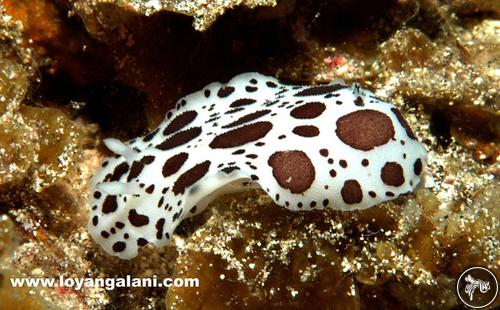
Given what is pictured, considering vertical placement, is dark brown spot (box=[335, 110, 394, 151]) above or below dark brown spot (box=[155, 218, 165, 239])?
above

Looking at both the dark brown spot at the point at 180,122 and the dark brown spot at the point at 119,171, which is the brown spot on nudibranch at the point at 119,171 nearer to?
the dark brown spot at the point at 119,171

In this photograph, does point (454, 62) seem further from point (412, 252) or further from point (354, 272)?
point (354, 272)

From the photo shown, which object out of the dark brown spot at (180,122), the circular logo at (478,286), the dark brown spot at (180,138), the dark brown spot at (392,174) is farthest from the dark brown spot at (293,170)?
the circular logo at (478,286)

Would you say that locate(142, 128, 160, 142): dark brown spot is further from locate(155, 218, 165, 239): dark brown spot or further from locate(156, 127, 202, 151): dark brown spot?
locate(155, 218, 165, 239): dark brown spot

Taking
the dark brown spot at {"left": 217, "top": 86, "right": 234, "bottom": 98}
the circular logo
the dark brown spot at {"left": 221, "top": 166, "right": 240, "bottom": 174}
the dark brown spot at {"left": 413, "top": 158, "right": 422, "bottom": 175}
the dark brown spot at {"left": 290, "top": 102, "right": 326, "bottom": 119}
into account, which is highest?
the dark brown spot at {"left": 217, "top": 86, "right": 234, "bottom": 98}

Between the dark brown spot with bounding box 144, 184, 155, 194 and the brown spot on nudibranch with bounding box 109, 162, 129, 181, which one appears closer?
the dark brown spot with bounding box 144, 184, 155, 194

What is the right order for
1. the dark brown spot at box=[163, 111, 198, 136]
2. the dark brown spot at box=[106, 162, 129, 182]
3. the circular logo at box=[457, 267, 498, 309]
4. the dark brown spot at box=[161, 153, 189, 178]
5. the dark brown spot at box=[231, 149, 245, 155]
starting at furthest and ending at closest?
the dark brown spot at box=[163, 111, 198, 136] < the dark brown spot at box=[106, 162, 129, 182] < the dark brown spot at box=[161, 153, 189, 178] < the dark brown spot at box=[231, 149, 245, 155] < the circular logo at box=[457, 267, 498, 309]

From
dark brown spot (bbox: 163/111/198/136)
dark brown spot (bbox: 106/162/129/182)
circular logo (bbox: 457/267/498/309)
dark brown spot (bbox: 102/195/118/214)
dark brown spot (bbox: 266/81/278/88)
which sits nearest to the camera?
circular logo (bbox: 457/267/498/309)

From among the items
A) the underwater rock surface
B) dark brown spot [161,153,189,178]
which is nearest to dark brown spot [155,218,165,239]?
the underwater rock surface
